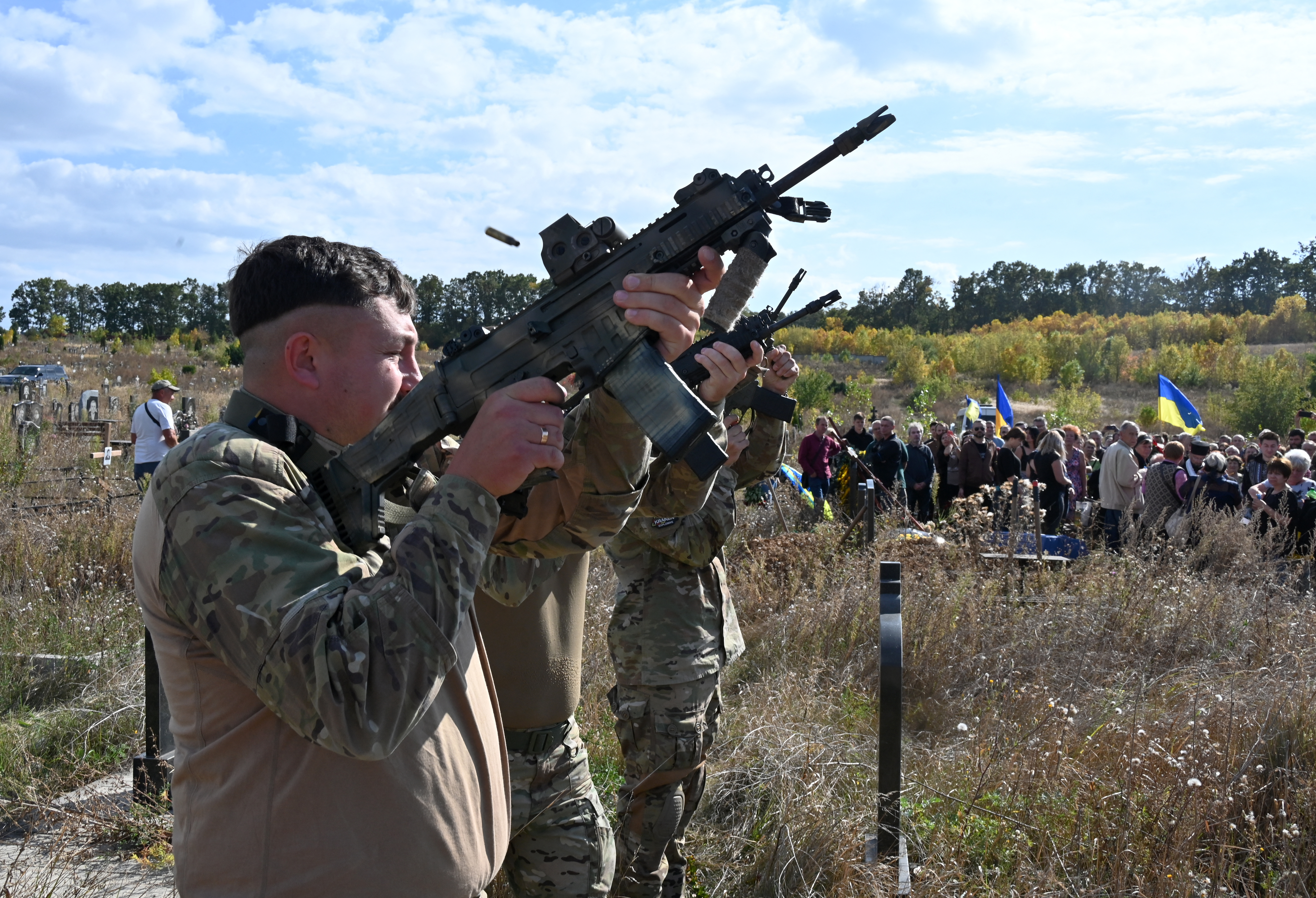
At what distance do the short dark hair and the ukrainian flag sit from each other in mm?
16206

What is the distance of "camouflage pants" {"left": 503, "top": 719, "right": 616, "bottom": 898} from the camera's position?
2844 mm

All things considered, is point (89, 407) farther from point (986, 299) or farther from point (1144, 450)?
point (986, 299)

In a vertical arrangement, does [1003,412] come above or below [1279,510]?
above

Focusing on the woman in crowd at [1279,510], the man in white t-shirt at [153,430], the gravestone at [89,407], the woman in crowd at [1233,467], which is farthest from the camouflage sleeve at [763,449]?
the gravestone at [89,407]

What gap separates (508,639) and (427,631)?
5.23ft

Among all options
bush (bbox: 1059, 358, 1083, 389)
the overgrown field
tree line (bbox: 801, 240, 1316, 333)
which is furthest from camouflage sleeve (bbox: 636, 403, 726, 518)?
tree line (bbox: 801, 240, 1316, 333)

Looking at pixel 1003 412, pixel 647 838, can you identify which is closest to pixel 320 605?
pixel 647 838

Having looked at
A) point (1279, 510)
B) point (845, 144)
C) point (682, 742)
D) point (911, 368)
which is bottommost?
point (682, 742)

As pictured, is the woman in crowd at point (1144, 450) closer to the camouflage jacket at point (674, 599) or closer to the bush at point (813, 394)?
the camouflage jacket at point (674, 599)

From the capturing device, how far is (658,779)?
11.8 feet

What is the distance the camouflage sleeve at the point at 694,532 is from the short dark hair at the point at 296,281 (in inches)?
78.3

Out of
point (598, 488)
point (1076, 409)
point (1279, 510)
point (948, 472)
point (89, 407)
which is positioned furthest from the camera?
point (1076, 409)

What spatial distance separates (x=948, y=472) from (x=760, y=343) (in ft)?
34.6

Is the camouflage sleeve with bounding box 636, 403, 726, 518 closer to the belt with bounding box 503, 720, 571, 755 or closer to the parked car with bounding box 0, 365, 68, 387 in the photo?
the belt with bounding box 503, 720, 571, 755
